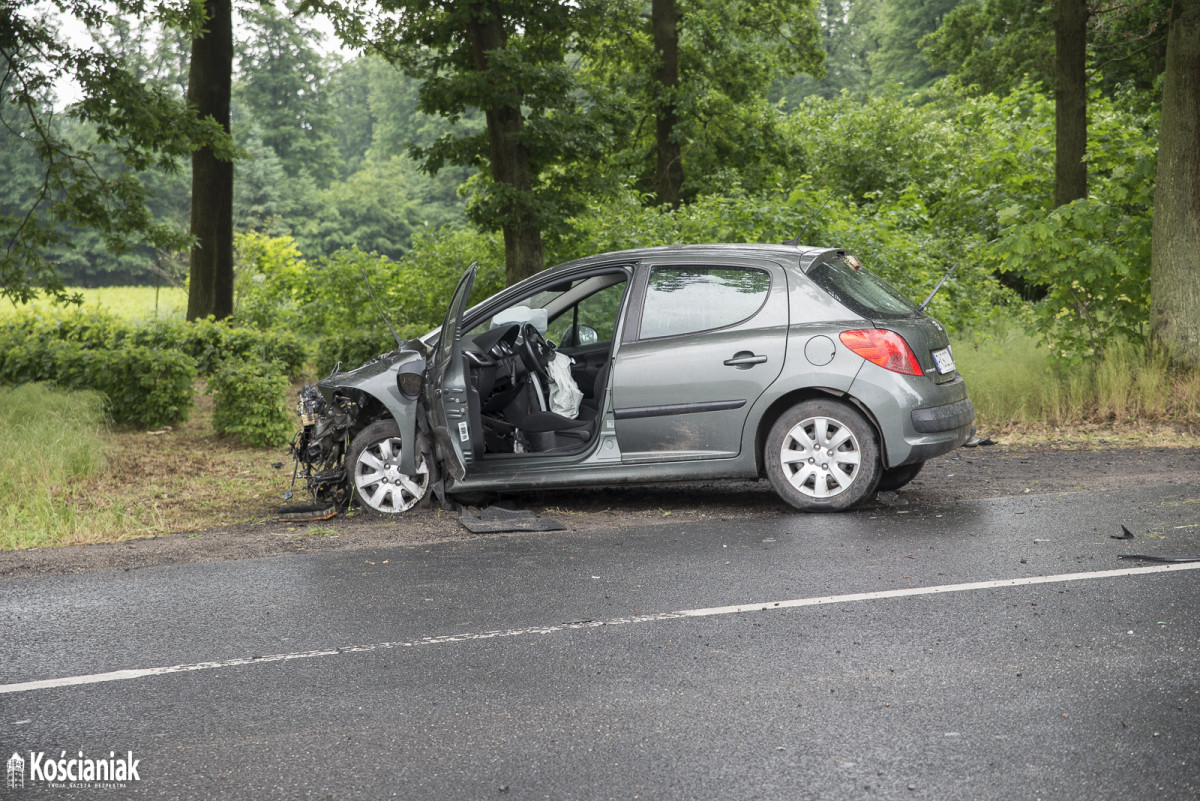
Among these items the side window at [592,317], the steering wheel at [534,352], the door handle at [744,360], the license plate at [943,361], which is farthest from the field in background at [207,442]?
the door handle at [744,360]

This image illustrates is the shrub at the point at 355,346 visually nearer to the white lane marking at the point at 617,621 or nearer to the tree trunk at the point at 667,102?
the tree trunk at the point at 667,102

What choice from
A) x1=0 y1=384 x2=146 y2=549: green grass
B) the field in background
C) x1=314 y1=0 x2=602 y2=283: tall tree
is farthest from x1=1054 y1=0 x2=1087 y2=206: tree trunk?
x1=0 y1=384 x2=146 y2=549: green grass

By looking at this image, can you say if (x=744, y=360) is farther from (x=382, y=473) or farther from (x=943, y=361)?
(x=382, y=473)

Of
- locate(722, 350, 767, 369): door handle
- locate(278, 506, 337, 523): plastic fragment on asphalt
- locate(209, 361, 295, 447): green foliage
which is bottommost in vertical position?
locate(278, 506, 337, 523): plastic fragment on asphalt

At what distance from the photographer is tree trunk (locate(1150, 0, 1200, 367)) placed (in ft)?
34.5

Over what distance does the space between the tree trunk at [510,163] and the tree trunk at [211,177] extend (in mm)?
5619

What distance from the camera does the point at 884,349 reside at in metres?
6.88

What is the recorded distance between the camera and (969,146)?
24828mm

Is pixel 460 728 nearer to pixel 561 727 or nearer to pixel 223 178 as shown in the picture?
pixel 561 727

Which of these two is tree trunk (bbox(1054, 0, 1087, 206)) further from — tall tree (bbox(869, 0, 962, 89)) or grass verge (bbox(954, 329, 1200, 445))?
tall tree (bbox(869, 0, 962, 89))

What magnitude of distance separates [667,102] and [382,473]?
16.9 meters

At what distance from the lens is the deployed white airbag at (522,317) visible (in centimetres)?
776

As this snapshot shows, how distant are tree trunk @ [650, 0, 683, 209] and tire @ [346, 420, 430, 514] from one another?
1587 centimetres

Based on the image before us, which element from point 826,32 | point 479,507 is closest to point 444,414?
point 479,507
